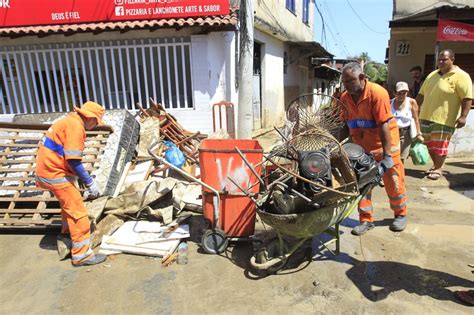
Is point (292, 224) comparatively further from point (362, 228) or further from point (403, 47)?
point (403, 47)

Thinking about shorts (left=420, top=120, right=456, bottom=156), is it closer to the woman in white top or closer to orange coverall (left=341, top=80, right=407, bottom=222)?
the woman in white top

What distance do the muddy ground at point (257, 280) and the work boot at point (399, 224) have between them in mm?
66

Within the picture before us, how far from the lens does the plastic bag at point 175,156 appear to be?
6.20m

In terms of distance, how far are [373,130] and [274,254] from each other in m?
1.75

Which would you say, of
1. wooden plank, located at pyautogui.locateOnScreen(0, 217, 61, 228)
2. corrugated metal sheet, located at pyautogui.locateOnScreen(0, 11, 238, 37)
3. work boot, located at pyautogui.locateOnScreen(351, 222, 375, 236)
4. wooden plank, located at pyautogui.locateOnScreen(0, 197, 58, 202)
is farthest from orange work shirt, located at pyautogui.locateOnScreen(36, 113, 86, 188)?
corrugated metal sheet, located at pyautogui.locateOnScreen(0, 11, 238, 37)

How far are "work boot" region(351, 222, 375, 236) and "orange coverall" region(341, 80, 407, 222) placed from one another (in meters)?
0.06

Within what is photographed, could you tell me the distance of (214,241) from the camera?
12.6ft

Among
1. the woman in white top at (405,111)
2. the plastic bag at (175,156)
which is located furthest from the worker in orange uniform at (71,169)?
the woman in white top at (405,111)

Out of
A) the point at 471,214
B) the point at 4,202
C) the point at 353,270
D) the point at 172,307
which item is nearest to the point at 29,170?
the point at 4,202

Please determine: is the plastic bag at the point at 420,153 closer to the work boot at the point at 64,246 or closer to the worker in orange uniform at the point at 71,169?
the worker in orange uniform at the point at 71,169

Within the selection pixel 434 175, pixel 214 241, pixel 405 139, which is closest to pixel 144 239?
pixel 214 241

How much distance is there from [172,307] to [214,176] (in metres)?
1.36

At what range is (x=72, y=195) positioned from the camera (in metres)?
3.68

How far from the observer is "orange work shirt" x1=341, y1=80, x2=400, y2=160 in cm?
365
